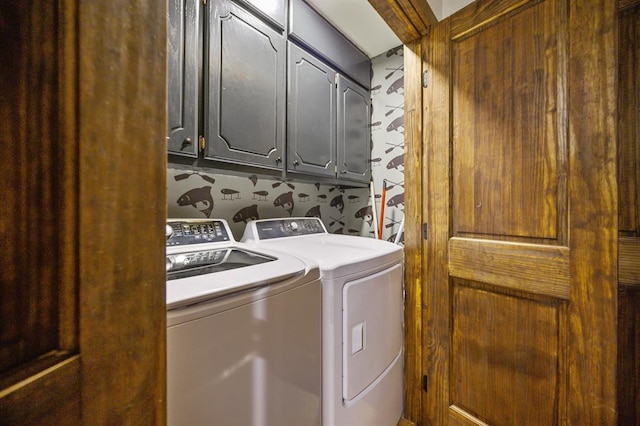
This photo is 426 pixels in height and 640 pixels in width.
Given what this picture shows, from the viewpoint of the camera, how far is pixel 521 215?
106 cm

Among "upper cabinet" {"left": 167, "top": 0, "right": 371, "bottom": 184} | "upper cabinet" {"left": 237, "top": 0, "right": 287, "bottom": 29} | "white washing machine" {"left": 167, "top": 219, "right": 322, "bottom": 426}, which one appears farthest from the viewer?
"upper cabinet" {"left": 237, "top": 0, "right": 287, "bottom": 29}

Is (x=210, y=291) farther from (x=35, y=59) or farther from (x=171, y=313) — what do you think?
(x=35, y=59)

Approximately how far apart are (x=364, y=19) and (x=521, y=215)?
66.0 inches

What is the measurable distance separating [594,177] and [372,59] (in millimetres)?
1957

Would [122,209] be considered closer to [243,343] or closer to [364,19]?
[243,343]

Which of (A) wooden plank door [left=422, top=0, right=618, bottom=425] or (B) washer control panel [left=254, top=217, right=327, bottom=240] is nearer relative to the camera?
(A) wooden plank door [left=422, top=0, right=618, bottom=425]

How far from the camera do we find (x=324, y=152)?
70.5 inches

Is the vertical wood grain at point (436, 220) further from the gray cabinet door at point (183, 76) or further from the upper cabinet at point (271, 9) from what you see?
the gray cabinet door at point (183, 76)

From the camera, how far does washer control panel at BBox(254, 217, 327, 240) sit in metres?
1.63

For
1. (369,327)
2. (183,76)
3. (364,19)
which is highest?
(364,19)

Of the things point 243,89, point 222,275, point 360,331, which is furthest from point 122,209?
point 243,89

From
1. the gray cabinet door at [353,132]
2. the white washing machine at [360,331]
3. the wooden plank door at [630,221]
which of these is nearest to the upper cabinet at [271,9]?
the gray cabinet door at [353,132]

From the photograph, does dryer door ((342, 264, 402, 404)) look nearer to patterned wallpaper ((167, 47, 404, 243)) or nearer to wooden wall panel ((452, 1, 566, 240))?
wooden wall panel ((452, 1, 566, 240))

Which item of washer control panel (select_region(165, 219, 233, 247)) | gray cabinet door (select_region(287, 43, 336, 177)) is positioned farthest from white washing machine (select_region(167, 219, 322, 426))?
gray cabinet door (select_region(287, 43, 336, 177))
